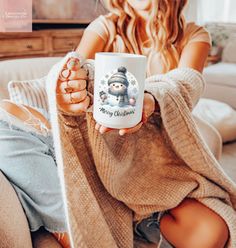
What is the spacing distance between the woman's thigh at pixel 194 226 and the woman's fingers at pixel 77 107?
1.07 feet

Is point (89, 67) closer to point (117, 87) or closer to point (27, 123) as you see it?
point (117, 87)

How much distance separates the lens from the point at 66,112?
579mm

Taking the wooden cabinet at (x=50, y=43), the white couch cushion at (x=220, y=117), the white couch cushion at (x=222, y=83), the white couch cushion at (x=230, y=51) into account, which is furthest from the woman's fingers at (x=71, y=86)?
the white couch cushion at (x=230, y=51)

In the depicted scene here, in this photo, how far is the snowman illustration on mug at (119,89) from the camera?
479 mm

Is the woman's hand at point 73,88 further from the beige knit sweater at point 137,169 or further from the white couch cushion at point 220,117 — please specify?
the white couch cushion at point 220,117

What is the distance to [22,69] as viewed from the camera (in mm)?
1046

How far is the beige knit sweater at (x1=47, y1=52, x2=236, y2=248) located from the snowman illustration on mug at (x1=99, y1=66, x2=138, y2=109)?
102 mm

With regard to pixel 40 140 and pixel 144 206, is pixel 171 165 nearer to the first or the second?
pixel 144 206

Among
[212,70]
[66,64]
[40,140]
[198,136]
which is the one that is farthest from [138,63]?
[212,70]

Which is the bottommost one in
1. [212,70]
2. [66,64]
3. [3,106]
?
[212,70]

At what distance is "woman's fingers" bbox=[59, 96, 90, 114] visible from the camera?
0.56 meters

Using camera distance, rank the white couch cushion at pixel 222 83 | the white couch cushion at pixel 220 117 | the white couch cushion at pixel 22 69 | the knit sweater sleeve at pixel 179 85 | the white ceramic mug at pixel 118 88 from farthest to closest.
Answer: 1. the white couch cushion at pixel 222 83
2. the white couch cushion at pixel 220 117
3. the white couch cushion at pixel 22 69
4. the knit sweater sleeve at pixel 179 85
5. the white ceramic mug at pixel 118 88

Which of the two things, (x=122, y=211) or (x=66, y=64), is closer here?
(x=66, y=64)

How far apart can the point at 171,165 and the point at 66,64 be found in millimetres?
350
